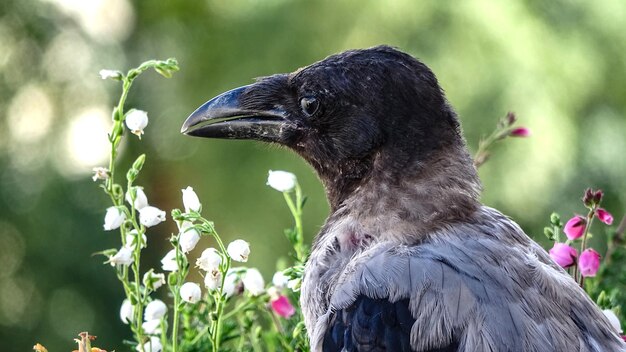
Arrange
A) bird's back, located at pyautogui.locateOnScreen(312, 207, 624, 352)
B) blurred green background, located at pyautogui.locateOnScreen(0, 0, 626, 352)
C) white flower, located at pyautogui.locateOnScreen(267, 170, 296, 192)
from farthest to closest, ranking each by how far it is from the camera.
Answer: blurred green background, located at pyautogui.locateOnScreen(0, 0, 626, 352) < white flower, located at pyautogui.locateOnScreen(267, 170, 296, 192) < bird's back, located at pyautogui.locateOnScreen(312, 207, 624, 352)

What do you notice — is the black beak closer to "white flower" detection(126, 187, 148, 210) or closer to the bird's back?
"white flower" detection(126, 187, 148, 210)

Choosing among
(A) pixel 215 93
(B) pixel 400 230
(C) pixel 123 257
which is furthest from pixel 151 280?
(A) pixel 215 93

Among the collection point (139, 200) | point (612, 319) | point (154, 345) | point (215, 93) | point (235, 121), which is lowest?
point (612, 319)

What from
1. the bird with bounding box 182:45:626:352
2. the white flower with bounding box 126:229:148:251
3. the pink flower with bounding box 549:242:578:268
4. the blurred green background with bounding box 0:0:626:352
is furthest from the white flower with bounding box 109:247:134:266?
the blurred green background with bounding box 0:0:626:352

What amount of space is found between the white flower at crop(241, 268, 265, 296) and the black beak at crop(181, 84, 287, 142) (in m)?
0.29

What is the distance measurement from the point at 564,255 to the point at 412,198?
0.89ft

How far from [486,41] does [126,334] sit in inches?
79.4

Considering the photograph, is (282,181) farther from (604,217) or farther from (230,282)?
(604,217)

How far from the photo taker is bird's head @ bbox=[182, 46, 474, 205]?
1.77m

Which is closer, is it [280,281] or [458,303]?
[458,303]

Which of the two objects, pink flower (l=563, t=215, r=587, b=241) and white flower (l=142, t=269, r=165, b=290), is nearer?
white flower (l=142, t=269, r=165, b=290)

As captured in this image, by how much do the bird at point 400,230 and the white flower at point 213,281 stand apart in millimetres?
154

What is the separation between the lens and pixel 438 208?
5.62 ft

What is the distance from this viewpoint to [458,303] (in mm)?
1511
